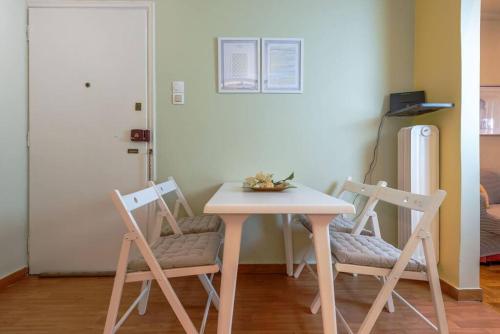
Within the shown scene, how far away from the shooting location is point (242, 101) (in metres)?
2.13

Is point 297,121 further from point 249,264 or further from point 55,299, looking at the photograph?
point 55,299

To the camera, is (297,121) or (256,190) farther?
(297,121)

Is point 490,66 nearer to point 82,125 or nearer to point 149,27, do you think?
point 149,27

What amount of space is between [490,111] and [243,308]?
3.30 meters

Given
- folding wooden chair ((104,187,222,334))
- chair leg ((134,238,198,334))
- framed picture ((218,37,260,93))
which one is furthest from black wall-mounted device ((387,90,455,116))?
chair leg ((134,238,198,334))

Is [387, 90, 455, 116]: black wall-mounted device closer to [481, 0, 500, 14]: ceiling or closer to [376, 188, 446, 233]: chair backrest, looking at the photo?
[376, 188, 446, 233]: chair backrest

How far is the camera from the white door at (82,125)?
6.81 ft

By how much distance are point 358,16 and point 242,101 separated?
112 cm

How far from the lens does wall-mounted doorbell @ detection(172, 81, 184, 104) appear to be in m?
2.11

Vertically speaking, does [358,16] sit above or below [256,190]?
above

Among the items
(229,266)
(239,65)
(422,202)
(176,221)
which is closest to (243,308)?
(176,221)

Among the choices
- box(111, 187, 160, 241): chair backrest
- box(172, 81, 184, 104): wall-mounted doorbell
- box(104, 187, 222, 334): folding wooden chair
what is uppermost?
box(172, 81, 184, 104): wall-mounted doorbell

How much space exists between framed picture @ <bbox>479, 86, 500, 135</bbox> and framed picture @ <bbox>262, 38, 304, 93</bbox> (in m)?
2.29

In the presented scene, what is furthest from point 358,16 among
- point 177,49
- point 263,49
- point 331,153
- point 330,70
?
point 177,49
